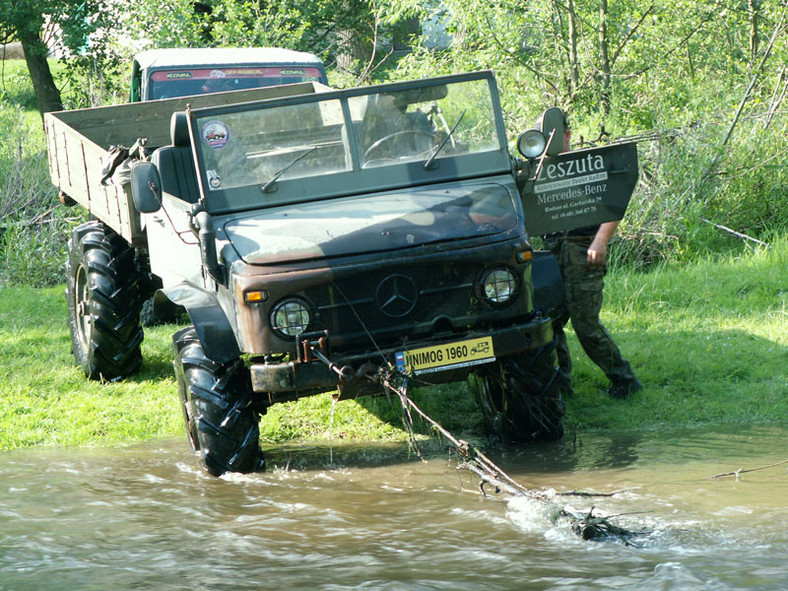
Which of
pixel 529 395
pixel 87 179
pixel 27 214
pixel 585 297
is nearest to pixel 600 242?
pixel 585 297

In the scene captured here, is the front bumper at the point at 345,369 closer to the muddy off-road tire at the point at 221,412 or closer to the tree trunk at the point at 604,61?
the muddy off-road tire at the point at 221,412

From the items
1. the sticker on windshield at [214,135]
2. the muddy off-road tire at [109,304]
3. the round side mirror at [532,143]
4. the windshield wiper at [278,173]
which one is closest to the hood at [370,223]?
the windshield wiper at [278,173]

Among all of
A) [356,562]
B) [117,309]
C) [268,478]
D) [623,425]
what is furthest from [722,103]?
[356,562]

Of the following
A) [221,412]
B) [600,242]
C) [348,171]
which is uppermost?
[348,171]

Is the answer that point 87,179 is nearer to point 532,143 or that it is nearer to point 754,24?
point 532,143

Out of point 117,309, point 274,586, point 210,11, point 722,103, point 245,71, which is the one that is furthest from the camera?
point 210,11

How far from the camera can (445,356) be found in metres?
5.34

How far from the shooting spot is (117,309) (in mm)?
7844

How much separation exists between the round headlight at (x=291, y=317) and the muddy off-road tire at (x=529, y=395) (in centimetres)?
122

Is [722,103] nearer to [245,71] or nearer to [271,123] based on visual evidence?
[245,71]

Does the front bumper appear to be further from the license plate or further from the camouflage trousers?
the camouflage trousers

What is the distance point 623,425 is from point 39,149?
10.3m

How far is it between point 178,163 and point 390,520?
3.29m

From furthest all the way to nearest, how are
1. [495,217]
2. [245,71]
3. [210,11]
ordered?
1. [210,11]
2. [245,71]
3. [495,217]
